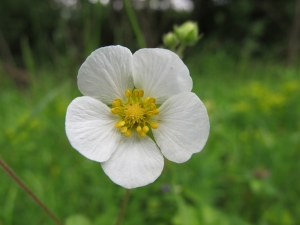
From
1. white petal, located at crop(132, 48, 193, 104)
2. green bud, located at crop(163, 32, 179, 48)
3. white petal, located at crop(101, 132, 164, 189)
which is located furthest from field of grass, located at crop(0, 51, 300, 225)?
green bud, located at crop(163, 32, 179, 48)

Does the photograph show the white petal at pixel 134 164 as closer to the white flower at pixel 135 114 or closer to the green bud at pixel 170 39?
the white flower at pixel 135 114

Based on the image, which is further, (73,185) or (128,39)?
(128,39)

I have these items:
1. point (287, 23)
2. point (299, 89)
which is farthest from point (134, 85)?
point (287, 23)

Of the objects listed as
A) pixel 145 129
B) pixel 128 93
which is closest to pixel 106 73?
pixel 128 93

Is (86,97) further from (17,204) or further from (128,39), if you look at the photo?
(128,39)

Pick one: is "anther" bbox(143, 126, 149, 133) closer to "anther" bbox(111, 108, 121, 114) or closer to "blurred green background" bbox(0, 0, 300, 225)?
"anther" bbox(111, 108, 121, 114)
